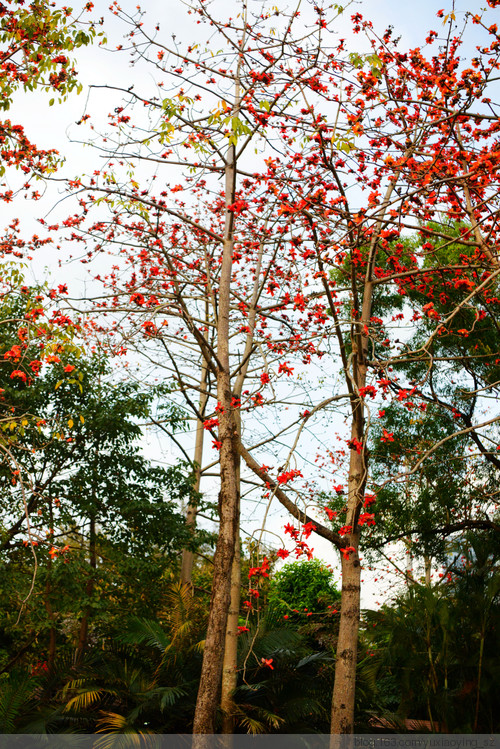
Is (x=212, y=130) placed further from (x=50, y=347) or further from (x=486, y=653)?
(x=486, y=653)

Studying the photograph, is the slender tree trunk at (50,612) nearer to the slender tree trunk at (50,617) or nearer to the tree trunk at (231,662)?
the slender tree trunk at (50,617)

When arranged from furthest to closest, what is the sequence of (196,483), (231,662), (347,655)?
(196,483)
(231,662)
(347,655)

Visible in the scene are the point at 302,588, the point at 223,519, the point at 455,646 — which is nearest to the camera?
the point at 223,519

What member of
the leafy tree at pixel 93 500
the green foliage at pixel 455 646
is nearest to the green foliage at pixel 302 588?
the leafy tree at pixel 93 500

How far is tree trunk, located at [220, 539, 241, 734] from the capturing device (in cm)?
643

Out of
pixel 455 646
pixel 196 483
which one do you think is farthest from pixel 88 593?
pixel 455 646

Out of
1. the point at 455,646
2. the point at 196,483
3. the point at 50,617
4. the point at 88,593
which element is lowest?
the point at 50,617

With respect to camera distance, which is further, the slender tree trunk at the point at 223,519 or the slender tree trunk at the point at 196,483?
the slender tree trunk at the point at 196,483

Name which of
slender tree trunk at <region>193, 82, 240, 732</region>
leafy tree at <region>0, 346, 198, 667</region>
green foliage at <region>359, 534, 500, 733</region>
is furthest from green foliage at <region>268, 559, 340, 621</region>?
slender tree trunk at <region>193, 82, 240, 732</region>

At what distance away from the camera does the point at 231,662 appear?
22.1 ft

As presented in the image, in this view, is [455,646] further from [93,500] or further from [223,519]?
[93,500]

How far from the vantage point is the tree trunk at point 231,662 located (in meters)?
6.43

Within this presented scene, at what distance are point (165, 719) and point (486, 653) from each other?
335cm

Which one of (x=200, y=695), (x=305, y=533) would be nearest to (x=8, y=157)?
(x=305, y=533)
